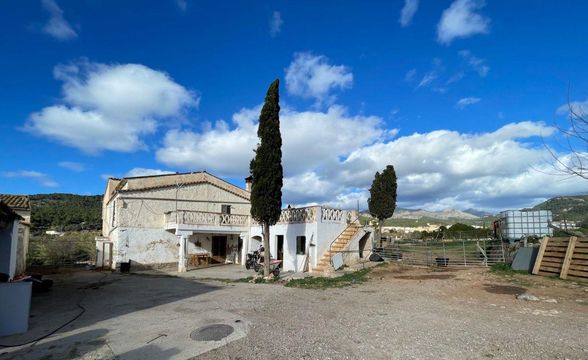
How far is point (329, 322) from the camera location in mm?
7648

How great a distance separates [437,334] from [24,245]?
21311 mm

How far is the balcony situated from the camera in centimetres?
2091

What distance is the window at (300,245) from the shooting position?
1919 cm

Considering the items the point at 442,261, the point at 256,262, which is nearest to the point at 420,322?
the point at 442,261

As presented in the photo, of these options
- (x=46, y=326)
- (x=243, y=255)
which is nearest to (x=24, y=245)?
(x=243, y=255)

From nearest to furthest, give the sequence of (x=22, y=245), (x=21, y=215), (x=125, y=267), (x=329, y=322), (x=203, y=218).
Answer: (x=329, y=322) → (x=21, y=215) → (x=22, y=245) → (x=125, y=267) → (x=203, y=218)

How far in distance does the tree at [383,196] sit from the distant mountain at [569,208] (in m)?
8.74

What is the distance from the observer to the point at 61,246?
24922 millimetres

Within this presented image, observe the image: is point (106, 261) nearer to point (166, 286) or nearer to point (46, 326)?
point (166, 286)

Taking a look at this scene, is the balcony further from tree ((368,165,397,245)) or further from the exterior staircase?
tree ((368,165,397,245))

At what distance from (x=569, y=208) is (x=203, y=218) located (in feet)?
66.1

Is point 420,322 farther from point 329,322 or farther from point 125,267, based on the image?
point 125,267

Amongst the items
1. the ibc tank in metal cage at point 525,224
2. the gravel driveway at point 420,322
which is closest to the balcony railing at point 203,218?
the gravel driveway at point 420,322

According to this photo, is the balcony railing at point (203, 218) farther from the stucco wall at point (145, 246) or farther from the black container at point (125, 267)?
the black container at point (125, 267)
